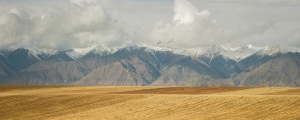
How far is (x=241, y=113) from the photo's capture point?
203ft

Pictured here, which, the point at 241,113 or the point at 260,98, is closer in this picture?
the point at 241,113

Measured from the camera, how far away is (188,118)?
194 ft

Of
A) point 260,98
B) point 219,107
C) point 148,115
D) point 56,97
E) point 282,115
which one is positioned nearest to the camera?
point 282,115

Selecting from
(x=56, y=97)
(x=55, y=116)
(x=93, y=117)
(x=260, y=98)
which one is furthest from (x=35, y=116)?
(x=260, y=98)

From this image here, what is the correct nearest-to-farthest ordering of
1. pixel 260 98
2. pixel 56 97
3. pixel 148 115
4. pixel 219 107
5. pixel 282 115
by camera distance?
pixel 282 115 < pixel 148 115 < pixel 219 107 < pixel 260 98 < pixel 56 97

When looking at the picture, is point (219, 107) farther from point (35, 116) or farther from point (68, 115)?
point (35, 116)

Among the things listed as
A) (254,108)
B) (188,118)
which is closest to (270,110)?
(254,108)

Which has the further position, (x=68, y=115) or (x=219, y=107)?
(x=219, y=107)

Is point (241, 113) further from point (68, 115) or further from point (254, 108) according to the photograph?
point (68, 115)

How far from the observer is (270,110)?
208ft

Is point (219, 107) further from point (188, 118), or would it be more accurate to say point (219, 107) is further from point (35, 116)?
point (35, 116)

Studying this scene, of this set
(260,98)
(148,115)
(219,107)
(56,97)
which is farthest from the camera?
(56,97)

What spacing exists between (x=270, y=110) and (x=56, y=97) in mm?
43956

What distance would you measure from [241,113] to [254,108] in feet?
17.0
